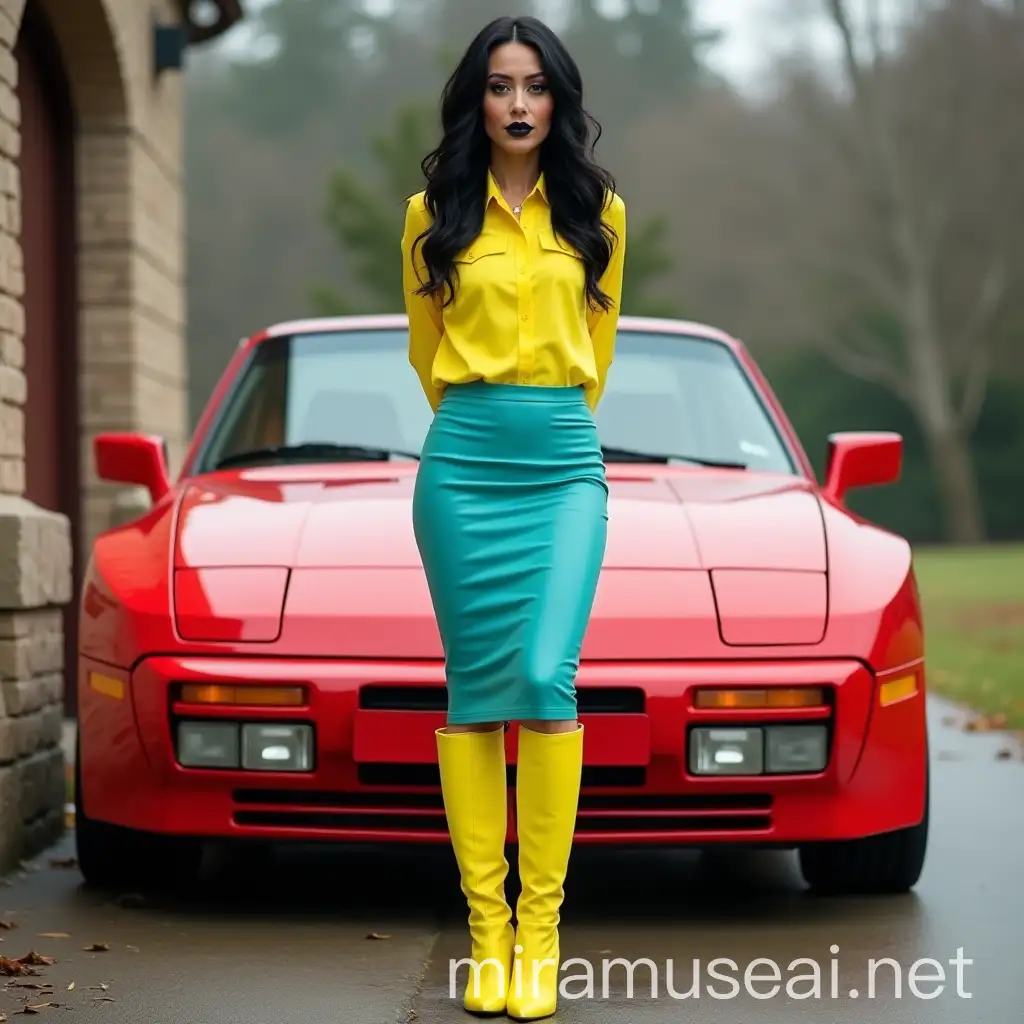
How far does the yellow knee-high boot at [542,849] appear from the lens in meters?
3.53

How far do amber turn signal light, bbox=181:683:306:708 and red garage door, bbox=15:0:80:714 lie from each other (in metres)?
3.88

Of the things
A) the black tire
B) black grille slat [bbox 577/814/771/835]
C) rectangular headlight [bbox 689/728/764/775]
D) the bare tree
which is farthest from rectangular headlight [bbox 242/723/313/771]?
the bare tree

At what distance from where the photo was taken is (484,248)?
3.61 metres

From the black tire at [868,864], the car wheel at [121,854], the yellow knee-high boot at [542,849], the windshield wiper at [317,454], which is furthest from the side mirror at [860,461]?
the car wheel at [121,854]

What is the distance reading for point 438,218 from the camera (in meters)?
3.63

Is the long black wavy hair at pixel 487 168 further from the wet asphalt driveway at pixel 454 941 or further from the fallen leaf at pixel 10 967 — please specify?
the fallen leaf at pixel 10 967

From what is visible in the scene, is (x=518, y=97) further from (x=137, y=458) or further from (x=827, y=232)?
(x=827, y=232)

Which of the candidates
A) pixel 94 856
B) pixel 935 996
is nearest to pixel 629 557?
pixel 935 996

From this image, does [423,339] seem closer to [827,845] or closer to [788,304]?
[827,845]

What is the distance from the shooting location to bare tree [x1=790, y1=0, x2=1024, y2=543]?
38.3 meters

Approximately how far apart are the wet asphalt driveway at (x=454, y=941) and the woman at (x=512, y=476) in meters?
0.29

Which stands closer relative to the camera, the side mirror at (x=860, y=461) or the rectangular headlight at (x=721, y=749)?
the rectangular headlight at (x=721, y=749)

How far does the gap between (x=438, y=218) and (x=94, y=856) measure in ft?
6.48

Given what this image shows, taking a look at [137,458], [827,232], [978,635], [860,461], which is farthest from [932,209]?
[137,458]
